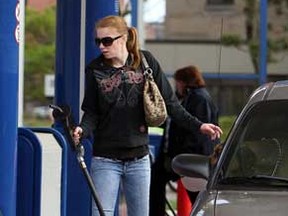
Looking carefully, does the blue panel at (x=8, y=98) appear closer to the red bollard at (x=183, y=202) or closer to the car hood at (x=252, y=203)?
the car hood at (x=252, y=203)

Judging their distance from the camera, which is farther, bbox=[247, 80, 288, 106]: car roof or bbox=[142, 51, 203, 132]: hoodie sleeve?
bbox=[142, 51, 203, 132]: hoodie sleeve

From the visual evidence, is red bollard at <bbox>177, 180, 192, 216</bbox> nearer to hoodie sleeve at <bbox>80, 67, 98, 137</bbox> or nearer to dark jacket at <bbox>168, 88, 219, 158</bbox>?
dark jacket at <bbox>168, 88, 219, 158</bbox>

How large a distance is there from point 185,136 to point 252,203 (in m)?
3.73

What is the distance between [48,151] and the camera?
5.60 meters

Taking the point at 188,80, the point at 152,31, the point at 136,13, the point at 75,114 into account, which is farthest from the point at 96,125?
the point at 152,31

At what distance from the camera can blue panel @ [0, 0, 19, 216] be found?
4.81 m

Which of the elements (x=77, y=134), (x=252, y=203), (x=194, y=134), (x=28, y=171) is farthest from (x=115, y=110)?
(x=194, y=134)

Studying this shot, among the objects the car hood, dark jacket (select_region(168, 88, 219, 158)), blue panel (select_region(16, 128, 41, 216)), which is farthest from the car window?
dark jacket (select_region(168, 88, 219, 158))

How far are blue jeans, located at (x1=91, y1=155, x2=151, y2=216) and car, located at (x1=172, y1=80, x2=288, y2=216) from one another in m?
0.51

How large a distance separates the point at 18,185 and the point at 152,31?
659 inches

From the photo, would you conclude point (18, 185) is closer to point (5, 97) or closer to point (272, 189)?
A: point (5, 97)

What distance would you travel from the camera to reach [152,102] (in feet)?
17.3

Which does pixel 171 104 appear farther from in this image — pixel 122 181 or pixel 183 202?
pixel 183 202

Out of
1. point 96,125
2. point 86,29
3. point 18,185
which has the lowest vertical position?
point 18,185
